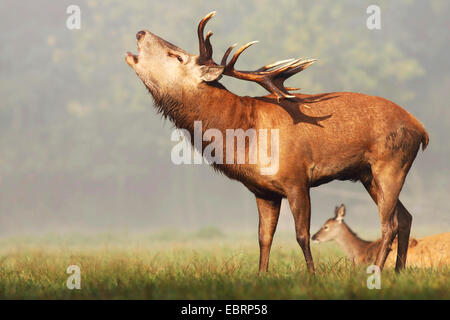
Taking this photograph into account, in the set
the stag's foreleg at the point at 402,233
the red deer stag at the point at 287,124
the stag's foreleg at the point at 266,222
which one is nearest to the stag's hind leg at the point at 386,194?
the red deer stag at the point at 287,124

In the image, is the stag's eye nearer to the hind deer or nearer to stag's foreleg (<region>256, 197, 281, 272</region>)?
stag's foreleg (<region>256, 197, 281, 272</region>)

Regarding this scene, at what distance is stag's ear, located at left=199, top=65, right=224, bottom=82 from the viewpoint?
621 centimetres

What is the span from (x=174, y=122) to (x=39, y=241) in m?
12.9

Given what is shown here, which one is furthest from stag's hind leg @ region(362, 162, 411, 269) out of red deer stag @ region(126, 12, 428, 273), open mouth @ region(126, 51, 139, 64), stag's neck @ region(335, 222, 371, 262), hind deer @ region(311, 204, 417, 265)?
stag's neck @ region(335, 222, 371, 262)

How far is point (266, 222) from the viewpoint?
671 centimetres

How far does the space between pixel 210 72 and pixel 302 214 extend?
6.29 feet

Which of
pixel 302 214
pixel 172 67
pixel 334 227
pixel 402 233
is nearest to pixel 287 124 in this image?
pixel 302 214

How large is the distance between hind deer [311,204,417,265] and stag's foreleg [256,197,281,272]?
3479 mm

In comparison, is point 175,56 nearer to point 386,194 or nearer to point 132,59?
point 132,59

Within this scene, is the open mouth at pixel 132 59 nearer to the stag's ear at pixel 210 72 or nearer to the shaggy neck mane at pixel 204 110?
the shaggy neck mane at pixel 204 110

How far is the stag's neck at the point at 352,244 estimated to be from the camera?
33.6 feet
